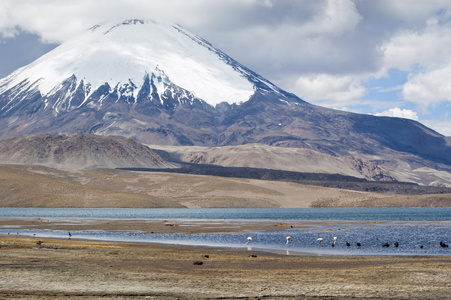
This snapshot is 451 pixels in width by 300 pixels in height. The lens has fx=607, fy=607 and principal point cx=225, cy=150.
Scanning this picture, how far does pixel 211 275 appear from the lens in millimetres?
29016

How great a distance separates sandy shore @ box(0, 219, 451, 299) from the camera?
2339 centimetres

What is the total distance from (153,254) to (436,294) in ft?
66.4

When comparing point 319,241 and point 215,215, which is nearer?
point 319,241

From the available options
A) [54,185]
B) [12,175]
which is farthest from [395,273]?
[12,175]

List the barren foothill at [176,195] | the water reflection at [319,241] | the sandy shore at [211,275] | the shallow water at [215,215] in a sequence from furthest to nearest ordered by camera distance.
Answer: the barren foothill at [176,195] → the shallow water at [215,215] → the water reflection at [319,241] → the sandy shore at [211,275]

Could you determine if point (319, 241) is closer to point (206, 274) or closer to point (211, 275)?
point (206, 274)

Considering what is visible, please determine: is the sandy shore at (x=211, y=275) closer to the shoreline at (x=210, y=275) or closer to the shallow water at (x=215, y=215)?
the shoreline at (x=210, y=275)

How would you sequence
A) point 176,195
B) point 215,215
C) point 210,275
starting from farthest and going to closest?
point 176,195, point 215,215, point 210,275

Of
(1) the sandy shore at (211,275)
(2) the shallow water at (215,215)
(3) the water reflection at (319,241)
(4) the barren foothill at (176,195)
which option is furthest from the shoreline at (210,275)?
(4) the barren foothill at (176,195)

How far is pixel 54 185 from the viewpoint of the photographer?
152 metres

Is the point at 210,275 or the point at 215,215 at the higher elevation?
the point at 210,275

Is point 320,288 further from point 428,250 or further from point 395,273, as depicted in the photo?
point 428,250

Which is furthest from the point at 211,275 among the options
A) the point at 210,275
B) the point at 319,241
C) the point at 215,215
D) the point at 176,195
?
the point at 176,195

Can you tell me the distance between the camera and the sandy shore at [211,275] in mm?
23391
